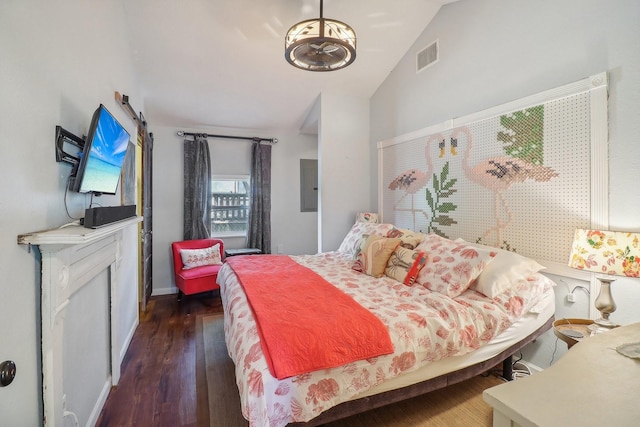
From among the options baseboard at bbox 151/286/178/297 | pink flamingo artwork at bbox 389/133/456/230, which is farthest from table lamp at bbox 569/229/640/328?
baseboard at bbox 151/286/178/297

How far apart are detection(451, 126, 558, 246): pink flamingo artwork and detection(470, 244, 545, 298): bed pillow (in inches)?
14.8

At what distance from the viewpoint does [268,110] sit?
4098 mm

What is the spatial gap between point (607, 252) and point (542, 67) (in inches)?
55.8

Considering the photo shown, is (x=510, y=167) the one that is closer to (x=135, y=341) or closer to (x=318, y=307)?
(x=318, y=307)

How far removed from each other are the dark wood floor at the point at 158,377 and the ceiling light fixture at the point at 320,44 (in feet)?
8.53

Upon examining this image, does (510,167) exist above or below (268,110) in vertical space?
below

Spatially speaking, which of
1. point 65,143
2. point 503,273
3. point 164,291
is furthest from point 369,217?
point 164,291

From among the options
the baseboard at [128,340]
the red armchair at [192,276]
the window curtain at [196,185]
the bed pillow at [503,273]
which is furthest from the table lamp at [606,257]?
the window curtain at [196,185]

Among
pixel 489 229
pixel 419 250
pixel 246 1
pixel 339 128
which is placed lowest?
pixel 419 250

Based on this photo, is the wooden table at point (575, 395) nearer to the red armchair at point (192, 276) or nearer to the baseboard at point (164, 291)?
the red armchair at point (192, 276)

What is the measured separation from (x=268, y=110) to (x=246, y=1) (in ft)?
5.29

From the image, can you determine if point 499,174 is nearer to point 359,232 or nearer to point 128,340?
point 359,232

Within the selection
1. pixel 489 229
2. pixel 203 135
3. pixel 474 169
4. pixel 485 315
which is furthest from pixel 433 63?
pixel 203 135

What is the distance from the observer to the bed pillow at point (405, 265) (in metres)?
2.27
